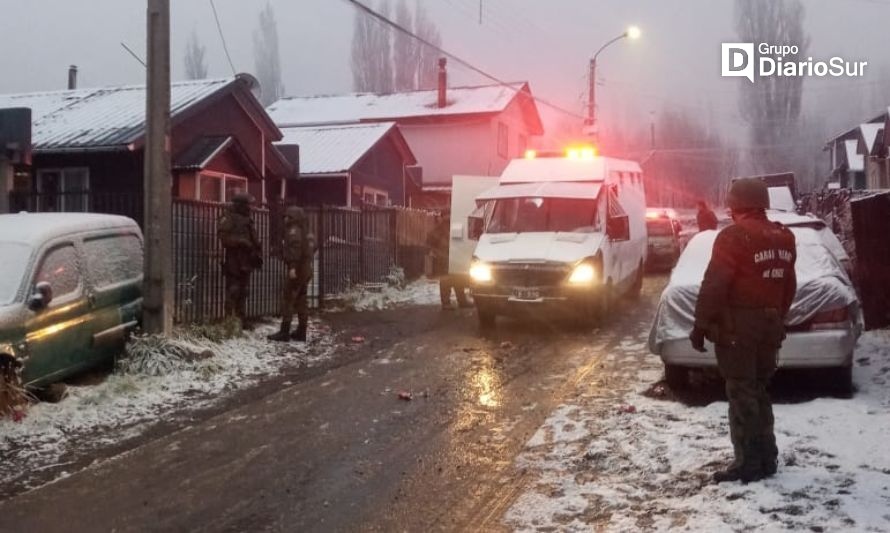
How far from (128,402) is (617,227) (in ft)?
26.6

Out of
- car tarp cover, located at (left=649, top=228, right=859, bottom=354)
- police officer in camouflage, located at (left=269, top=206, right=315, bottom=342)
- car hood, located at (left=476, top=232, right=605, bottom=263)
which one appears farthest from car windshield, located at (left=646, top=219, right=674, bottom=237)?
car tarp cover, located at (left=649, top=228, right=859, bottom=354)

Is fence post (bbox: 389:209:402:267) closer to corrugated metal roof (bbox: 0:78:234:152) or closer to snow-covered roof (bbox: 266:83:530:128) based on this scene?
corrugated metal roof (bbox: 0:78:234:152)

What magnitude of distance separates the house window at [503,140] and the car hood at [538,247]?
2597cm

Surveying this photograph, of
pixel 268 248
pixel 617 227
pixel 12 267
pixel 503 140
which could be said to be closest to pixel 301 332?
pixel 268 248

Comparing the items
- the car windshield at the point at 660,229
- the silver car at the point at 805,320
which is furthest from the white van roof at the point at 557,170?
the car windshield at the point at 660,229

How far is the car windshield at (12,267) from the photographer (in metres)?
7.68

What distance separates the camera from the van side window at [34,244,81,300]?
26.8ft

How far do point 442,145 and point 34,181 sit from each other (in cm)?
2251

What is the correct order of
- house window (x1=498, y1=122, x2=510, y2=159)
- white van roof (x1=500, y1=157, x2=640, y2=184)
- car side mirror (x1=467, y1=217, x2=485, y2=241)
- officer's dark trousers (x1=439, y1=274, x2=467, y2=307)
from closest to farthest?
car side mirror (x1=467, y1=217, x2=485, y2=241), white van roof (x1=500, y1=157, x2=640, y2=184), officer's dark trousers (x1=439, y1=274, x2=467, y2=307), house window (x1=498, y1=122, x2=510, y2=159)

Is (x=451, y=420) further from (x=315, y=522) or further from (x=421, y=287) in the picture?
(x=421, y=287)

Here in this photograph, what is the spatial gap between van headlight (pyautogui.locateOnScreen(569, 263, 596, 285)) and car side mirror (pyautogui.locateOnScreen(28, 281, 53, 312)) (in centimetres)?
699

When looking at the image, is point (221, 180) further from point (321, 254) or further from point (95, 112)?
point (321, 254)

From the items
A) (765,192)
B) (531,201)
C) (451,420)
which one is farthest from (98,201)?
(765,192)

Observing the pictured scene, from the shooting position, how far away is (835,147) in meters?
54.9
